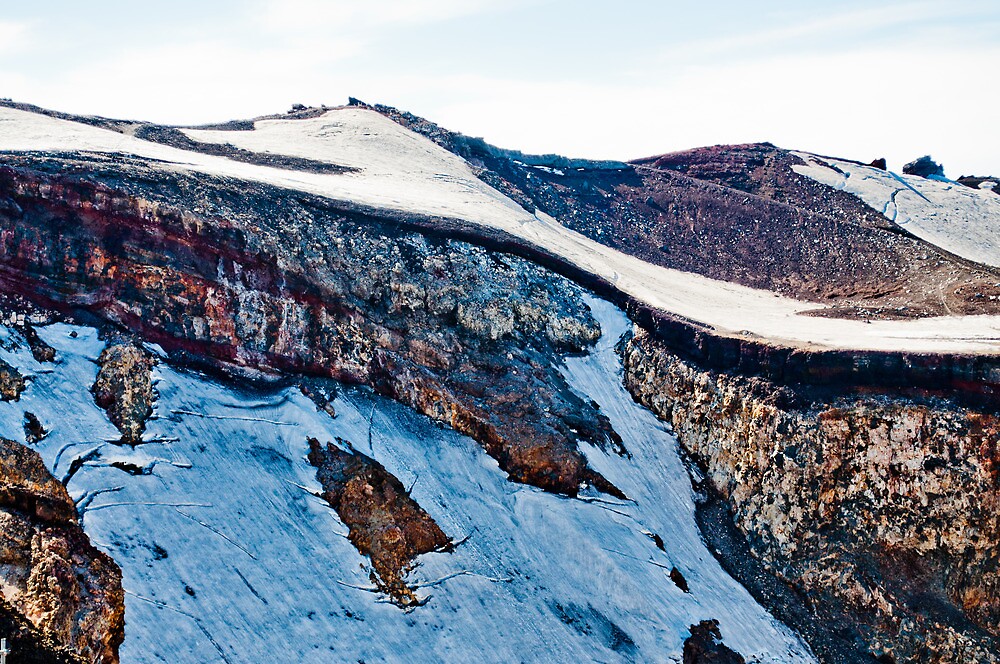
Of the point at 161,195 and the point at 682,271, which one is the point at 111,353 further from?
the point at 682,271

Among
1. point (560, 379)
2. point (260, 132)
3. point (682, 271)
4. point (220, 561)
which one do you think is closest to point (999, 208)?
point (682, 271)

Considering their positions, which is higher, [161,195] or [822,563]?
[161,195]

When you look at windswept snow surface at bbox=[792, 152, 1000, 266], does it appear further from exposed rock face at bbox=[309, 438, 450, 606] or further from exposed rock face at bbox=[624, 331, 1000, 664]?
exposed rock face at bbox=[309, 438, 450, 606]

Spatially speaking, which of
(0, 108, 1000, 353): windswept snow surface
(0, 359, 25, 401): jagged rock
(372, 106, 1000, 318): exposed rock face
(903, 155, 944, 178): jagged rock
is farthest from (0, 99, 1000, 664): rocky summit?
(903, 155, 944, 178): jagged rock

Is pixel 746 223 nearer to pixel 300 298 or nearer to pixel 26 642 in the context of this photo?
pixel 300 298

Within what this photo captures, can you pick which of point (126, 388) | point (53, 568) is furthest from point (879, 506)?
point (126, 388)

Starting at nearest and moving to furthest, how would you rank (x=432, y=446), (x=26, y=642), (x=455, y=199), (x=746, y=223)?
(x=26, y=642) < (x=432, y=446) < (x=455, y=199) < (x=746, y=223)
